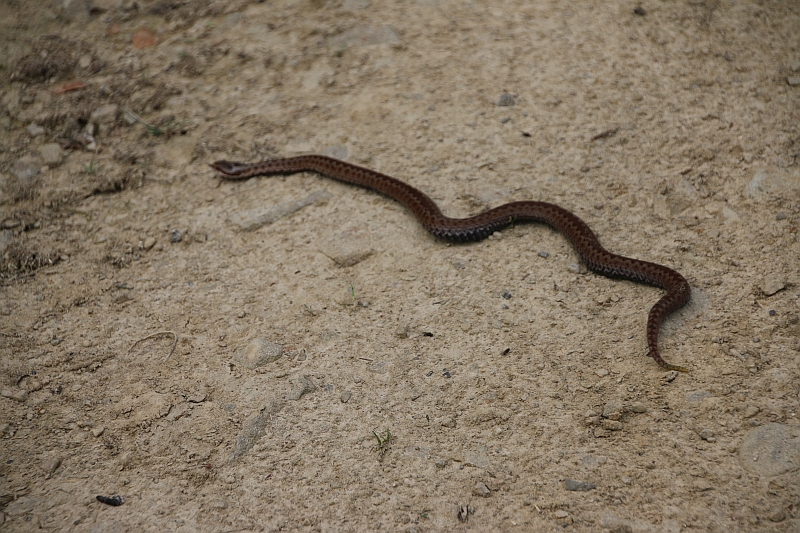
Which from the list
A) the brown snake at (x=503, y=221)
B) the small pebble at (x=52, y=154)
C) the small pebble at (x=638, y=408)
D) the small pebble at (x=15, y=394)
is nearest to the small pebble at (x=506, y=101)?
the brown snake at (x=503, y=221)

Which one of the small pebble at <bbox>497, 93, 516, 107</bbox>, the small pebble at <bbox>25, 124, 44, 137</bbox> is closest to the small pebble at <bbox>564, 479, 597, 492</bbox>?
the small pebble at <bbox>497, 93, 516, 107</bbox>

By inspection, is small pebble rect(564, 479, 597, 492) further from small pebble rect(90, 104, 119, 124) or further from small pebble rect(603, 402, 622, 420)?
small pebble rect(90, 104, 119, 124)

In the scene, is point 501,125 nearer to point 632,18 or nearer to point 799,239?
point 632,18

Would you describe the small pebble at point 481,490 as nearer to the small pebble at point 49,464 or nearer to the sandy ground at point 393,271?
the sandy ground at point 393,271

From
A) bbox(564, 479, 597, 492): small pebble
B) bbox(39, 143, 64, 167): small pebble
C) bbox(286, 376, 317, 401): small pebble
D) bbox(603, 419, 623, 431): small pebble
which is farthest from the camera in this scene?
bbox(39, 143, 64, 167): small pebble

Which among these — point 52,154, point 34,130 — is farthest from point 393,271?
point 34,130

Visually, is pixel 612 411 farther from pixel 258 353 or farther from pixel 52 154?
pixel 52 154
